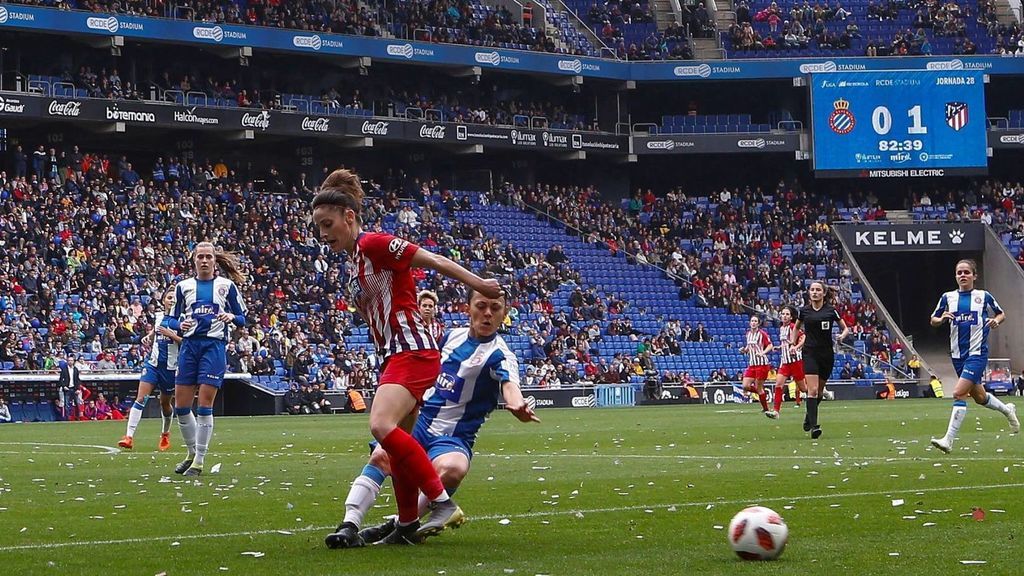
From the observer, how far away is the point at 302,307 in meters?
45.6

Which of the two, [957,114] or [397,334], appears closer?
[397,334]

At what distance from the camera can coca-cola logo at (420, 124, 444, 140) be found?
55219mm

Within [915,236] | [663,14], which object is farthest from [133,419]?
[663,14]

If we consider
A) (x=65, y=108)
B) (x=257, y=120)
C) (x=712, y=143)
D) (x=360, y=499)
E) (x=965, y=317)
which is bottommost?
(x=360, y=499)

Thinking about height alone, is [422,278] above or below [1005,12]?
below

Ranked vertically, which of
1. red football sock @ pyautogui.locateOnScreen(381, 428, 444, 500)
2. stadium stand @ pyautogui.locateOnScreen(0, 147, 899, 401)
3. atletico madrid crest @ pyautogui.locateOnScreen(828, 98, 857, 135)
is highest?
atletico madrid crest @ pyautogui.locateOnScreen(828, 98, 857, 135)

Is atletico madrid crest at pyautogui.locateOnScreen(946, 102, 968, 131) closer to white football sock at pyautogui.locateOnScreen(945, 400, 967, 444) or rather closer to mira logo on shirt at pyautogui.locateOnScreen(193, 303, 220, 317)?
white football sock at pyautogui.locateOnScreen(945, 400, 967, 444)

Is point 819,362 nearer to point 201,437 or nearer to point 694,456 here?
point 694,456

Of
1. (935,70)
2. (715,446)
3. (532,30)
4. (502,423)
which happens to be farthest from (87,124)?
(715,446)

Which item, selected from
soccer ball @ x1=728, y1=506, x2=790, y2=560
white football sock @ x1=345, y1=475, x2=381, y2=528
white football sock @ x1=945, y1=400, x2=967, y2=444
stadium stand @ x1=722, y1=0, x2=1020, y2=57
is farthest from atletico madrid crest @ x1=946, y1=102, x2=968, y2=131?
soccer ball @ x1=728, y1=506, x2=790, y2=560

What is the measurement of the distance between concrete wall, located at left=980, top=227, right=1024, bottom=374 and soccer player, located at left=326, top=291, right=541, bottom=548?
5110 cm

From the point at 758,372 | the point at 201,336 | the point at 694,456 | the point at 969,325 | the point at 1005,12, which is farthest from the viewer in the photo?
the point at 1005,12

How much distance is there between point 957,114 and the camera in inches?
2318

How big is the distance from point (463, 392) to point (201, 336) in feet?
23.1
